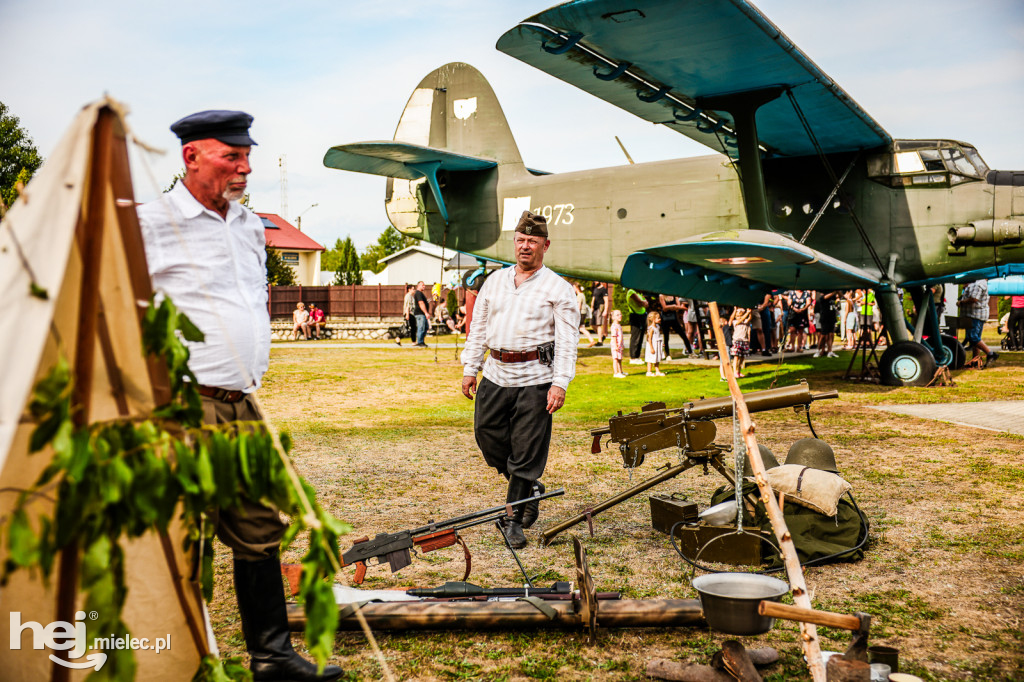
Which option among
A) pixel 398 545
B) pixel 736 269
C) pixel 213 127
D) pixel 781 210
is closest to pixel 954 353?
pixel 781 210

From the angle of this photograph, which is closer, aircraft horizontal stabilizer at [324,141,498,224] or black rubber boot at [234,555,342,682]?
black rubber boot at [234,555,342,682]

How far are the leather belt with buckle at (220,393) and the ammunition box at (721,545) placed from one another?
2.65 meters

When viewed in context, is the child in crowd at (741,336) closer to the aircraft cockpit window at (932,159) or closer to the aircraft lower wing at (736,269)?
the aircraft lower wing at (736,269)

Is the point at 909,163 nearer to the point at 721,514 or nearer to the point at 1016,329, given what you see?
the point at 721,514

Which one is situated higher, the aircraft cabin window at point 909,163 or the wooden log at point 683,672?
the aircraft cabin window at point 909,163

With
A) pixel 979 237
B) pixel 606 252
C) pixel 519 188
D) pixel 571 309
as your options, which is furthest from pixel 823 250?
pixel 571 309

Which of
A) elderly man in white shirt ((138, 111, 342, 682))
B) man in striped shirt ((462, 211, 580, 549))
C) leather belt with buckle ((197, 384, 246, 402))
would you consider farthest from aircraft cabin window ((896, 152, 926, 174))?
leather belt with buckle ((197, 384, 246, 402))

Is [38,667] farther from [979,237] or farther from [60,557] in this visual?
[979,237]

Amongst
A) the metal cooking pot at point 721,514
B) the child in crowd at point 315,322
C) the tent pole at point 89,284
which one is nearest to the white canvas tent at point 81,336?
the tent pole at point 89,284

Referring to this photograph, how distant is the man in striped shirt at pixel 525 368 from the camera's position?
468 cm

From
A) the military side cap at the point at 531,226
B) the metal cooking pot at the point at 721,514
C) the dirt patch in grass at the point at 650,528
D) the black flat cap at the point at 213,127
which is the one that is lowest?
the dirt patch in grass at the point at 650,528

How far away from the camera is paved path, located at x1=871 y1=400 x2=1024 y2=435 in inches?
327

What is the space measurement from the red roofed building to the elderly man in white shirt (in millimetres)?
69871

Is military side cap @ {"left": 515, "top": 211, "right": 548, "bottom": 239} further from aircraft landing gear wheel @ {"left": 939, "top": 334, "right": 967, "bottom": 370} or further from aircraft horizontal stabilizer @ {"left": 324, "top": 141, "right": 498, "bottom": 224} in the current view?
aircraft landing gear wheel @ {"left": 939, "top": 334, "right": 967, "bottom": 370}
